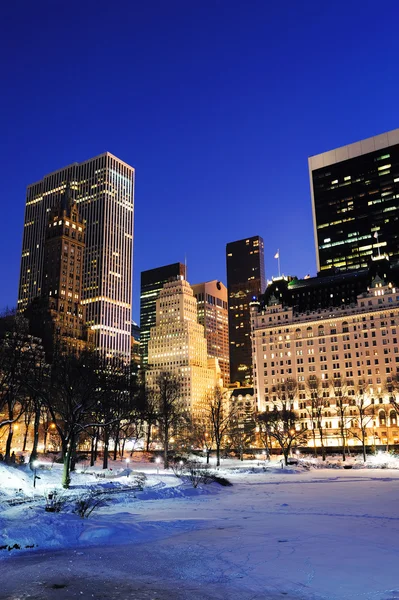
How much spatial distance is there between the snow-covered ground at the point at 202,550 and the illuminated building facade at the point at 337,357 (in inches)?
4951

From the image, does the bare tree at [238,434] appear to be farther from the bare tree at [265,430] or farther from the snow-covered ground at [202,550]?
the snow-covered ground at [202,550]

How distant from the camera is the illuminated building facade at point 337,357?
160 meters

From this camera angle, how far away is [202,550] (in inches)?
800

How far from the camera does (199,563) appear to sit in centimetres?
1825

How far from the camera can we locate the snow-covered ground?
49.3ft

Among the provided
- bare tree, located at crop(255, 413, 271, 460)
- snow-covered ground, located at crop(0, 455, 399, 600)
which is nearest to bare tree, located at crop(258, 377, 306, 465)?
bare tree, located at crop(255, 413, 271, 460)

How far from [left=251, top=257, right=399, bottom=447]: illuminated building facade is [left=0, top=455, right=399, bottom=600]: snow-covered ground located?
125756mm

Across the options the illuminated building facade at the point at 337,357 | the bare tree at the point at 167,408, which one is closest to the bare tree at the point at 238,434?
the bare tree at the point at 167,408

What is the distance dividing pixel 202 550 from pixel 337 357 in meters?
162

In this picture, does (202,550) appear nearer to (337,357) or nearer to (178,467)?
(178,467)

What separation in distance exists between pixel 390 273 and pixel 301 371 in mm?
47325

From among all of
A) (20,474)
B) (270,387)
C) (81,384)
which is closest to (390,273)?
(270,387)

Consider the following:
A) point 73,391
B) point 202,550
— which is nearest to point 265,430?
point 73,391

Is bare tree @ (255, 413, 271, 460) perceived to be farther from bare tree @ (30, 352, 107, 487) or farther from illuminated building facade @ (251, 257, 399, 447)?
bare tree @ (30, 352, 107, 487)
